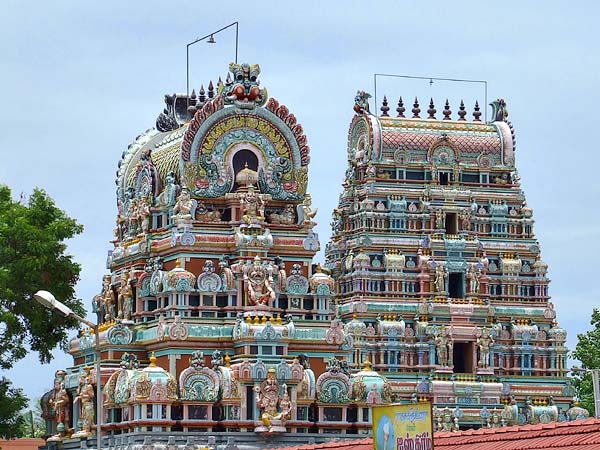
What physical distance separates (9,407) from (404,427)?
3390 cm

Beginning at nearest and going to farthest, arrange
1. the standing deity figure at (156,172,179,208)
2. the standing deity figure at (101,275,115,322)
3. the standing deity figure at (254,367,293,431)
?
the standing deity figure at (254,367,293,431)
the standing deity figure at (156,172,179,208)
the standing deity figure at (101,275,115,322)

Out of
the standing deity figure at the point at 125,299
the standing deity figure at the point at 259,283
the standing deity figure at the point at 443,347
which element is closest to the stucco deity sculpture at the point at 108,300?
the standing deity figure at the point at 125,299

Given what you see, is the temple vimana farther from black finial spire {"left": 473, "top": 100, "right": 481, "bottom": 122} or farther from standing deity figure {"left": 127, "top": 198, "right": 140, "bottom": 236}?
black finial spire {"left": 473, "top": 100, "right": 481, "bottom": 122}

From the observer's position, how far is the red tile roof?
44.0m

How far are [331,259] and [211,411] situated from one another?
3253 cm

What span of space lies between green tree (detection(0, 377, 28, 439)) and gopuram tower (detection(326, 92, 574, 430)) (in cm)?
2239

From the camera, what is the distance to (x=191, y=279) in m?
67.2

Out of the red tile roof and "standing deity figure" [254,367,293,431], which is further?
"standing deity figure" [254,367,293,431]

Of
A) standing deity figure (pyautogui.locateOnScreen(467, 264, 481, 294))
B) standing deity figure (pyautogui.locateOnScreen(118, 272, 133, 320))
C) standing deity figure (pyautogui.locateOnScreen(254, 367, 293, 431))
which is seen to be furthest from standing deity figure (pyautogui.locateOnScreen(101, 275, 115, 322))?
standing deity figure (pyautogui.locateOnScreen(467, 264, 481, 294))

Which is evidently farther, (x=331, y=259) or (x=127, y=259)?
(x=331, y=259)

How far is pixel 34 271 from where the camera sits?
70.6m

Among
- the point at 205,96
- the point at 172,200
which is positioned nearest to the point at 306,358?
the point at 172,200

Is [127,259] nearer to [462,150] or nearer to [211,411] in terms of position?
[211,411]

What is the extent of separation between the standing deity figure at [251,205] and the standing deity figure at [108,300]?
6.57 m
